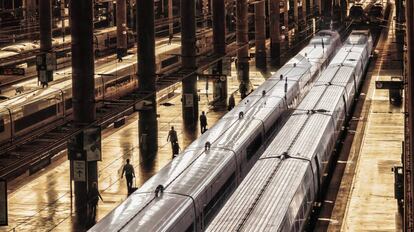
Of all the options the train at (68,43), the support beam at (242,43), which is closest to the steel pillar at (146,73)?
the train at (68,43)

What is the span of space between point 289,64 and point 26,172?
1699 cm

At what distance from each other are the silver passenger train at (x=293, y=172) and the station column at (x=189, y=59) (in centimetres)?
552

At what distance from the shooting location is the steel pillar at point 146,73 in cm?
3381

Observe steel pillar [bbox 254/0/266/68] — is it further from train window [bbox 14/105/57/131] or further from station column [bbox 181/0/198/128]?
train window [bbox 14/105/57/131]

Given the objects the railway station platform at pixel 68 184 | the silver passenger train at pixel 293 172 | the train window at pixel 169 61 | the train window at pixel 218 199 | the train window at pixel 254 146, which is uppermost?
the train window at pixel 169 61

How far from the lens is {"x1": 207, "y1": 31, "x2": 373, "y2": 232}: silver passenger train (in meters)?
17.5

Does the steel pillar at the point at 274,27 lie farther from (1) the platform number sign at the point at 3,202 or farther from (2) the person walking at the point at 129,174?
(1) the platform number sign at the point at 3,202

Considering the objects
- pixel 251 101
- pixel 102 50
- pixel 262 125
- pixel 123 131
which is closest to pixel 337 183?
pixel 262 125

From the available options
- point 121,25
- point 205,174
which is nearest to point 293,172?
point 205,174

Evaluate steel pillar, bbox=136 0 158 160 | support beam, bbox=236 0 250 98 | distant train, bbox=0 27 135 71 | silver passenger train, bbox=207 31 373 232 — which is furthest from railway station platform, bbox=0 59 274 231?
support beam, bbox=236 0 250 98

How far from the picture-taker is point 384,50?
68.4 metres

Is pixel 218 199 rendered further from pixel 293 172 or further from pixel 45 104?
pixel 45 104

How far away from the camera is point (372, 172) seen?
29.1 meters

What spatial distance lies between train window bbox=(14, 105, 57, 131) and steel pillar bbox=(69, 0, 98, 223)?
437cm
